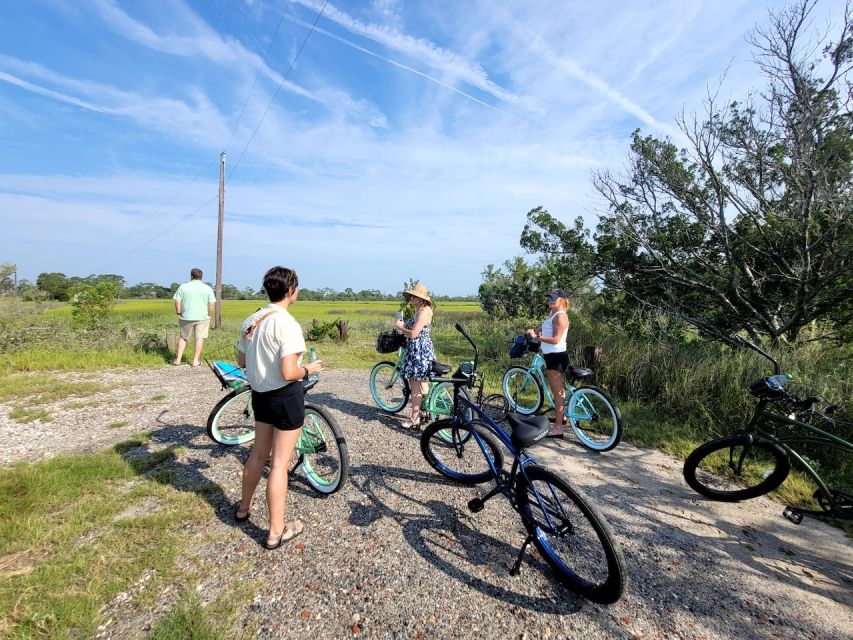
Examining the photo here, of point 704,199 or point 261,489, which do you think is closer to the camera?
point 261,489

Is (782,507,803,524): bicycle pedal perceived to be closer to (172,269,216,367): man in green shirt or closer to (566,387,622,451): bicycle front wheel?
(566,387,622,451): bicycle front wheel

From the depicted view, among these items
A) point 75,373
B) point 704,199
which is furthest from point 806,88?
point 75,373

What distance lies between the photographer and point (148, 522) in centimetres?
268

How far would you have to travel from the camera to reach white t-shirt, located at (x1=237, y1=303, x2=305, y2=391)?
→ 229cm

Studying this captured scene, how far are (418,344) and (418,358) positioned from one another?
6.9 inches

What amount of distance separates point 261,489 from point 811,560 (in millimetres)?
4554

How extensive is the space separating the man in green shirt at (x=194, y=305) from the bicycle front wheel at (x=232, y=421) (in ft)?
12.3

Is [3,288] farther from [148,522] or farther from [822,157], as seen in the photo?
[822,157]

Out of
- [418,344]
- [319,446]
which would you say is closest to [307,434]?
[319,446]

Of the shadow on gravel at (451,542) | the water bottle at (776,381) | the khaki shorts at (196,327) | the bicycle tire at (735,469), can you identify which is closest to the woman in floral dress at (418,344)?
the shadow on gravel at (451,542)

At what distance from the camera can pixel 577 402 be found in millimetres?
4809

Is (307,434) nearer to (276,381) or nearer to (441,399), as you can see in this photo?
(276,381)

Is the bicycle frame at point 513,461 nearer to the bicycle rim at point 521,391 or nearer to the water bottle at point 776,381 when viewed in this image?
the water bottle at point 776,381

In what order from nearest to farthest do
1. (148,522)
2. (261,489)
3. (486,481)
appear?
(148,522) < (261,489) < (486,481)
